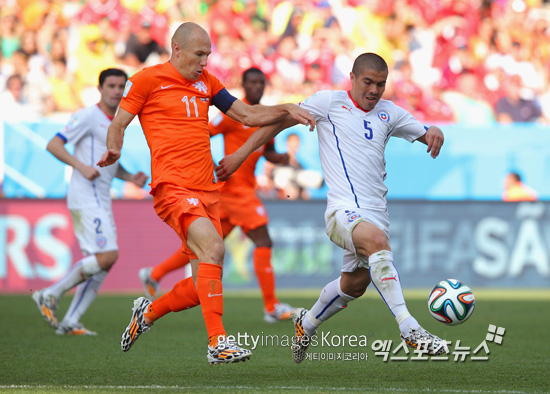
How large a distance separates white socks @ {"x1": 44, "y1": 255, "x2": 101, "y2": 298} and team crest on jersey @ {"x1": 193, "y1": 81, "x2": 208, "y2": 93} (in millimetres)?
2885

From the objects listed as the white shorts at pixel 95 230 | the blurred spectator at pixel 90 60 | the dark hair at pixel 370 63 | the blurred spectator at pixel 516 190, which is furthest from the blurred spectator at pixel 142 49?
the dark hair at pixel 370 63

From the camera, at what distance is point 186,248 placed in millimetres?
5781

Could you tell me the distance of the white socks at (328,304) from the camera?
6.04 meters

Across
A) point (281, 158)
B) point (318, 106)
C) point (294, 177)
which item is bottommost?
point (294, 177)

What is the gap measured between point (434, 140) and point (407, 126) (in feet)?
0.95

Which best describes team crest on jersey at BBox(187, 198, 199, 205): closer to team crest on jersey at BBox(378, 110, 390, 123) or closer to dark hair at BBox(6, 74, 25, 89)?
team crest on jersey at BBox(378, 110, 390, 123)

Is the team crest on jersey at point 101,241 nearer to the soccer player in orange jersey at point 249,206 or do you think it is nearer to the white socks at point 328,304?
the soccer player in orange jersey at point 249,206

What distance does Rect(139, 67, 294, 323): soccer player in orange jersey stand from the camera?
Answer: 9148 millimetres

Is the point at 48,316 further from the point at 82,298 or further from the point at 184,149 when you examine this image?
the point at 184,149

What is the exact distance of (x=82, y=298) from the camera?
830cm

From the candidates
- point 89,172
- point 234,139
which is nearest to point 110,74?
point 89,172

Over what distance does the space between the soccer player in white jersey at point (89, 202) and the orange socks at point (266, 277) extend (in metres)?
1.80

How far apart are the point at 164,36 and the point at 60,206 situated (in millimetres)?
5494

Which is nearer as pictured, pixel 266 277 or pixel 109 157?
pixel 109 157
